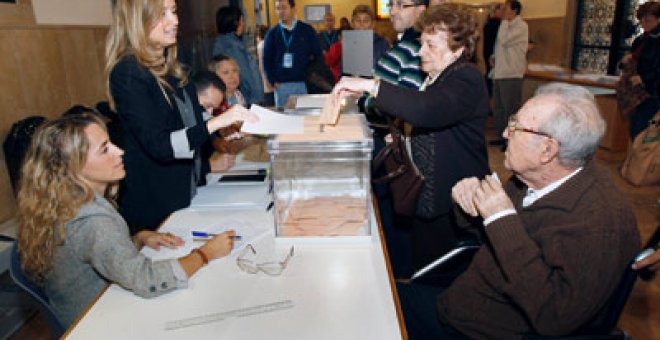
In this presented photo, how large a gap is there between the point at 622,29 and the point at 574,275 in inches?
234

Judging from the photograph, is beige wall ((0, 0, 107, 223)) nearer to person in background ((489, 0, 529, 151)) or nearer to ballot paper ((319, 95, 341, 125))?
ballot paper ((319, 95, 341, 125))

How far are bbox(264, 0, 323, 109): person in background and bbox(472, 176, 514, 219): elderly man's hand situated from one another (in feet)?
12.4

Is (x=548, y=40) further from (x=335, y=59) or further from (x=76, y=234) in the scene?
(x=76, y=234)

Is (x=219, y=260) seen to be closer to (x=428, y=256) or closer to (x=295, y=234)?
→ (x=295, y=234)

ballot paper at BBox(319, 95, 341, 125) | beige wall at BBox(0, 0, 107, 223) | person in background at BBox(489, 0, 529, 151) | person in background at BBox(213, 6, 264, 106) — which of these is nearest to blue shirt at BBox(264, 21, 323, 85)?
person in background at BBox(213, 6, 264, 106)

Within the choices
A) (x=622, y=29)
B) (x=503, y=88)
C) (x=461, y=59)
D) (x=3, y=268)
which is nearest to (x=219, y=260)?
(x=461, y=59)

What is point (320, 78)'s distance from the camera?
479cm

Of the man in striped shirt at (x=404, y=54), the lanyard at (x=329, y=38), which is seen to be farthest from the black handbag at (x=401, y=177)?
the lanyard at (x=329, y=38)

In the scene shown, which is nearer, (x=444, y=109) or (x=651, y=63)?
(x=444, y=109)

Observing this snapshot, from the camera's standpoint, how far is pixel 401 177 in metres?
1.94

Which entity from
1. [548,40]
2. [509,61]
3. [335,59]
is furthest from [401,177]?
[548,40]

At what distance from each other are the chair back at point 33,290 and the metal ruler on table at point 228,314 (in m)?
0.46

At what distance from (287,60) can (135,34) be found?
10.8 ft

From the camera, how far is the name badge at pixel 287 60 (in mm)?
5031
